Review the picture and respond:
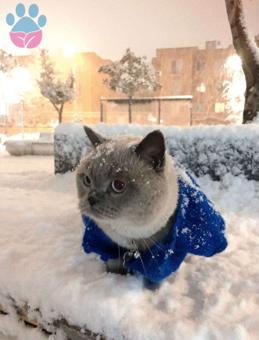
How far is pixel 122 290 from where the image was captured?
63.5 inches

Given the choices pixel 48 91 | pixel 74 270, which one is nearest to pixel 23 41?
pixel 48 91

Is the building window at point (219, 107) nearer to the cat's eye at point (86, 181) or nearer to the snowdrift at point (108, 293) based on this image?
the snowdrift at point (108, 293)

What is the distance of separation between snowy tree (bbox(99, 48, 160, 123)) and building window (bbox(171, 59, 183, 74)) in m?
0.73

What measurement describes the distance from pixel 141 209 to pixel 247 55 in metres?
4.34

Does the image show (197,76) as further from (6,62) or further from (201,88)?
(6,62)

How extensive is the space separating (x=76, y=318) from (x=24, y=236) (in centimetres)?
97

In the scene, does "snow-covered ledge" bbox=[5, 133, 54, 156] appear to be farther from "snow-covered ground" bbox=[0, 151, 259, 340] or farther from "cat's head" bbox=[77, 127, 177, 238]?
"cat's head" bbox=[77, 127, 177, 238]

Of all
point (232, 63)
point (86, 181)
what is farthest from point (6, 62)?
point (86, 181)

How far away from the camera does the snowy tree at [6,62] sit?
14.0 meters

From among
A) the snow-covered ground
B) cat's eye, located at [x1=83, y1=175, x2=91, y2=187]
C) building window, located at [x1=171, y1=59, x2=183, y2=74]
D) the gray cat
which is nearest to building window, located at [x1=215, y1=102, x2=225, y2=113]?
building window, located at [x1=171, y1=59, x2=183, y2=74]

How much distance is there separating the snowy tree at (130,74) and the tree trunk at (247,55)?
A: 605 centimetres

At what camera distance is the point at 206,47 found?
34.5 ft

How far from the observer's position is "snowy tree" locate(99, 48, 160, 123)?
435 inches

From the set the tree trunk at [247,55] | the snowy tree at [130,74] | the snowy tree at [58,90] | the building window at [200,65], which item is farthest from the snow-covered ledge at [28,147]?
the building window at [200,65]
